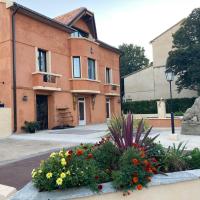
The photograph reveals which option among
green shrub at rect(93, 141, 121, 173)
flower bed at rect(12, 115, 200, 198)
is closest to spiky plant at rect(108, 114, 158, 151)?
flower bed at rect(12, 115, 200, 198)

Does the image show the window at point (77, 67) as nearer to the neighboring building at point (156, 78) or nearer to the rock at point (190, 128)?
the rock at point (190, 128)

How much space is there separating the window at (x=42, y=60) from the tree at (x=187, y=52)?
14.7 m

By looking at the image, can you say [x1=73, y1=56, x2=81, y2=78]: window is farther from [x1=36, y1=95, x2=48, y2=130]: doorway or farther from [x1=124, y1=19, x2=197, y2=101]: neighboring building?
[x1=124, y1=19, x2=197, y2=101]: neighboring building

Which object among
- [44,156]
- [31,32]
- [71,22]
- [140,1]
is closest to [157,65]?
[71,22]

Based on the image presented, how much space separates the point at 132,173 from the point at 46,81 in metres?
15.1

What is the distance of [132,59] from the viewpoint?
55938 mm

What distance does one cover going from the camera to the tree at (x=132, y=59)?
54.2 m

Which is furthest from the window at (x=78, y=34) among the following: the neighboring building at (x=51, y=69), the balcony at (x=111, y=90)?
the balcony at (x=111, y=90)

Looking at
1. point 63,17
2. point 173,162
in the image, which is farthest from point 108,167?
point 63,17

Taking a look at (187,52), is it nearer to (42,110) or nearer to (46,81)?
(46,81)

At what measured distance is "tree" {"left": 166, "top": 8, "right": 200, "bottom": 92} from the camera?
28047 millimetres

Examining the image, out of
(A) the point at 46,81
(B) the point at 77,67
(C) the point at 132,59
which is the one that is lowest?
(A) the point at 46,81

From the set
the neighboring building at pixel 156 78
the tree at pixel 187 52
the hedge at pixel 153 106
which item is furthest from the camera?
the neighboring building at pixel 156 78

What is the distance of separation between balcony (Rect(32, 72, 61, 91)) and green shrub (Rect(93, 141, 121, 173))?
529 inches
